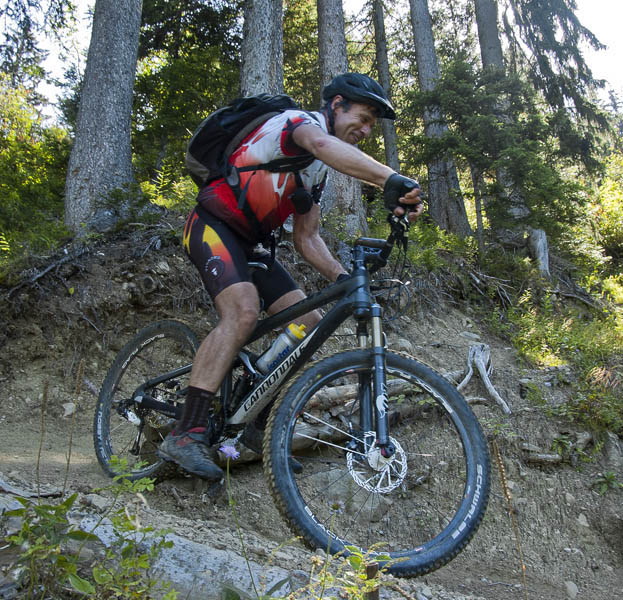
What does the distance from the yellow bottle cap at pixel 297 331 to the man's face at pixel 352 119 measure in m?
1.18

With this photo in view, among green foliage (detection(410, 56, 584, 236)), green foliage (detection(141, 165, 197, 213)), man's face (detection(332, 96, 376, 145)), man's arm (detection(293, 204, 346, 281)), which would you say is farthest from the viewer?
green foliage (detection(410, 56, 584, 236))

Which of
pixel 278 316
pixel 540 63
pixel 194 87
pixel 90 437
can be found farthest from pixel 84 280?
pixel 540 63

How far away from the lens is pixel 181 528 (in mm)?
2568

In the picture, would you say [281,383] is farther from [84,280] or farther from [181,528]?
[84,280]

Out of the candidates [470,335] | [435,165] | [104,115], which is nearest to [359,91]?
[470,335]

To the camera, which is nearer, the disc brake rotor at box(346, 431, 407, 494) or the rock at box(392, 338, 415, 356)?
the disc brake rotor at box(346, 431, 407, 494)

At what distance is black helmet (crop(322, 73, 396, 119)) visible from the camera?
291 cm

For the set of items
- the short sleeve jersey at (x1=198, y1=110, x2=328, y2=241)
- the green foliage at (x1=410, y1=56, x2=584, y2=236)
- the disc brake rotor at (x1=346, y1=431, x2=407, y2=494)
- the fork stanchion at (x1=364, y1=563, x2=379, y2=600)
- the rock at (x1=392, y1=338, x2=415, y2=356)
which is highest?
the green foliage at (x1=410, y1=56, x2=584, y2=236)

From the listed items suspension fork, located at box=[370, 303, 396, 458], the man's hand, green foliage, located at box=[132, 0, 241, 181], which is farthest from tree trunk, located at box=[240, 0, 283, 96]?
suspension fork, located at box=[370, 303, 396, 458]

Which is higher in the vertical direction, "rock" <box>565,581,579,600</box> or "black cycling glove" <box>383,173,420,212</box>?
"black cycling glove" <box>383,173,420,212</box>

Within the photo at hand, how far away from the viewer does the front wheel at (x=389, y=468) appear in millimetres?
2277

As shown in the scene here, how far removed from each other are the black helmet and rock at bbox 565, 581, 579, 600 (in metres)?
3.34

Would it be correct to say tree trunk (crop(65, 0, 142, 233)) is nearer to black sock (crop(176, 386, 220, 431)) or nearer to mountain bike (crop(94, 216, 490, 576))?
mountain bike (crop(94, 216, 490, 576))

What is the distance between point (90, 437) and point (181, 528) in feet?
9.15
